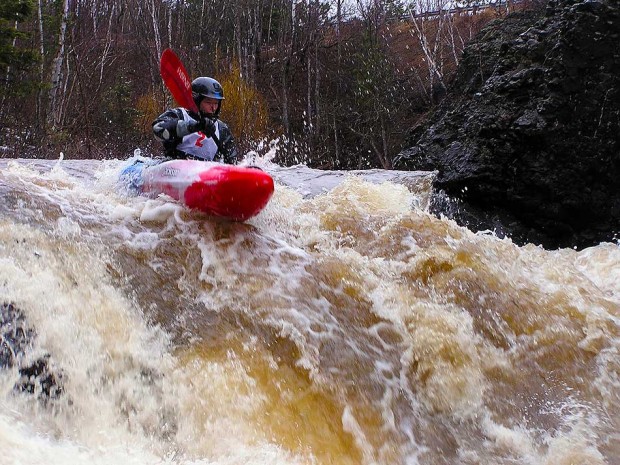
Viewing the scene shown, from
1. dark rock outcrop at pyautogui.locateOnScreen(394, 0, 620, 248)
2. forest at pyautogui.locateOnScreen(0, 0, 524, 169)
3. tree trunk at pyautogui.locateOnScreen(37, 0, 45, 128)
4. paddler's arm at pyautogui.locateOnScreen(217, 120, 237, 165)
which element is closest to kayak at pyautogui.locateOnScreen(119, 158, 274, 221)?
paddler's arm at pyautogui.locateOnScreen(217, 120, 237, 165)

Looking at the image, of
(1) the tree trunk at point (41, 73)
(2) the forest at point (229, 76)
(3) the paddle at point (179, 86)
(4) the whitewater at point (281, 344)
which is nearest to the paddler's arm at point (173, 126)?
(3) the paddle at point (179, 86)

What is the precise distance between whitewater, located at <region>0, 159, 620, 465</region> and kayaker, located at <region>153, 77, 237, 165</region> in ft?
2.36

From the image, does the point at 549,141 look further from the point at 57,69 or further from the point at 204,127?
the point at 57,69

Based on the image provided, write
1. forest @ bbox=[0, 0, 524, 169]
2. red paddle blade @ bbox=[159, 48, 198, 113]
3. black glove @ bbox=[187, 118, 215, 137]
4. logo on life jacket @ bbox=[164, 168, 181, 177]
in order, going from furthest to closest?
forest @ bbox=[0, 0, 524, 169] < red paddle blade @ bbox=[159, 48, 198, 113] < black glove @ bbox=[187, 118, 215, 137] < logo on life jacket @ bbox=[164, 168, 181, 177]

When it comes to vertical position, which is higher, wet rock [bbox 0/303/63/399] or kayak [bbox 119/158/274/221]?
kayak [bbox 119/158/274/221]

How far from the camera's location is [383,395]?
2734 millimetres

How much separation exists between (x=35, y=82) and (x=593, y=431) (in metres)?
10.5

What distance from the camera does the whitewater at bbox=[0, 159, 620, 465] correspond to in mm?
2298

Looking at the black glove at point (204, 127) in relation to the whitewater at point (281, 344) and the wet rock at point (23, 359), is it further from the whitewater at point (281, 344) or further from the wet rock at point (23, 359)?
the wet rock at point (23, 359)

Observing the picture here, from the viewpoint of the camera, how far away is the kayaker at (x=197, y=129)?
183 inches

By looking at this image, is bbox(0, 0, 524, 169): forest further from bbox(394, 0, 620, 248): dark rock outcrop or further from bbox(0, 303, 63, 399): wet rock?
bbox(0, 303, 63, 399): wet rock

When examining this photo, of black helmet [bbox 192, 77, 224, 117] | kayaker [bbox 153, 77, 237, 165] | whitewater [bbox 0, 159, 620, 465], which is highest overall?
black helmet [bbox 192, 77, 224, 117]

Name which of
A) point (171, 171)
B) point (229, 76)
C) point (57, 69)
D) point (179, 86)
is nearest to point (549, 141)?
point (179, 86)

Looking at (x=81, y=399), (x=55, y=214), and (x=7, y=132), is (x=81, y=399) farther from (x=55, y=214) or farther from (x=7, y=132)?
(x=7, y=132)
